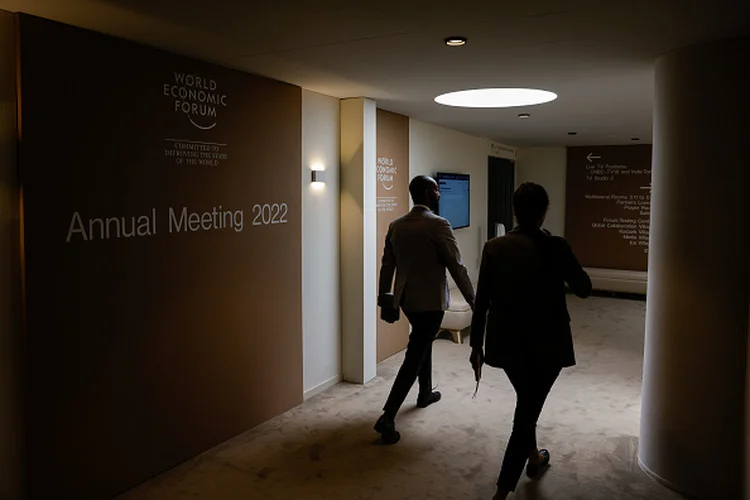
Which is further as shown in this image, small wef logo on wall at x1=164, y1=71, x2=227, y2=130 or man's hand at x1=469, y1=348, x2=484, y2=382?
small wef logo on wall at x1=164, y1=71, x2=227, y2=130

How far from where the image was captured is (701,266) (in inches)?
117

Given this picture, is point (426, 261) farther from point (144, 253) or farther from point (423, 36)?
point (144, 253)

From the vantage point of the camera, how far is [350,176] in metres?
4.71

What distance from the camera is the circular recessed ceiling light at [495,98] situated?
480cm

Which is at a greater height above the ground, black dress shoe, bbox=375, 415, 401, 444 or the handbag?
the handbag

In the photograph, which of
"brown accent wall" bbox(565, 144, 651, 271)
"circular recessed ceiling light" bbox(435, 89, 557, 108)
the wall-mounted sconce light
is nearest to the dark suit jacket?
the wall-mounted sconce light

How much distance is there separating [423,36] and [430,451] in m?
2.24

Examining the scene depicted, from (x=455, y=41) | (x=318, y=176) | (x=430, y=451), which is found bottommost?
(x=430, y=451)

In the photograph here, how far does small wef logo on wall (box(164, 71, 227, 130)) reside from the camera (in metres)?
3.23

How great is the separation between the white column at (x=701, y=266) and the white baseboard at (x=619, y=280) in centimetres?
574

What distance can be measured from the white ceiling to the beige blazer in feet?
2.93

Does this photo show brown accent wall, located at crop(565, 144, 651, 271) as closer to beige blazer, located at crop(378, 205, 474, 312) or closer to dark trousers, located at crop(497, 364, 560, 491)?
beige blazer, located at crop(378, 205, 474, 312)

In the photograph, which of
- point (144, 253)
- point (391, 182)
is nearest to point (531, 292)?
point (144, 253)

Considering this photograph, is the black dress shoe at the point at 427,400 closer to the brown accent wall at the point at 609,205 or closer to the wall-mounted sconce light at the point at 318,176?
the wall-mounted sconce light at the point at 318,176
